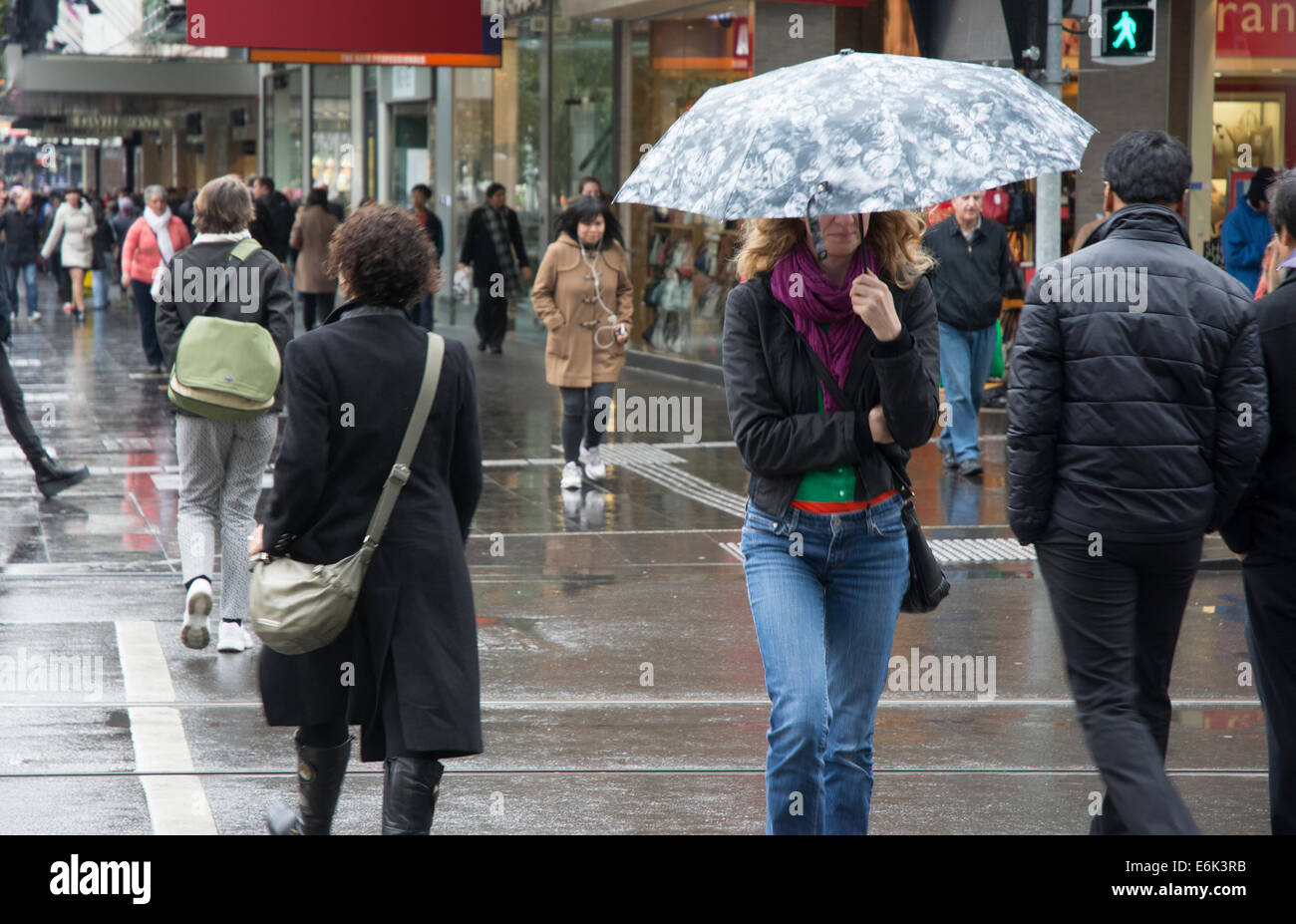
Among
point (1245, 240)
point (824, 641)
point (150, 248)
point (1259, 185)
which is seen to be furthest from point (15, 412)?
point (1245, 240)

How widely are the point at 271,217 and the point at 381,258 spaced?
1656cm

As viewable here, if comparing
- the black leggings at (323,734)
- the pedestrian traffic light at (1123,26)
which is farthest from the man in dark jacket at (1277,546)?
the pedestrian traffic light at (1123,26)

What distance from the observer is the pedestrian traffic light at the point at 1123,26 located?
10250 mm

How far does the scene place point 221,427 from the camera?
6977 millimetres

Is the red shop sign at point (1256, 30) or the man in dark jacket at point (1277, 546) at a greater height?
the red shop sign at point (1256, 30)

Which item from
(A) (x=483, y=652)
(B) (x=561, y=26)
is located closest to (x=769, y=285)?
(A) (x=483, y=652)

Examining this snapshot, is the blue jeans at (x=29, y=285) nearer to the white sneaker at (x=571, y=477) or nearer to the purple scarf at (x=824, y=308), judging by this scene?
the white sneaker at (x=571, y=477)

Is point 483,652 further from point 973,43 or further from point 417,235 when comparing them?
point 973,43

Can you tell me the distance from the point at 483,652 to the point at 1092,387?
358 centimetres

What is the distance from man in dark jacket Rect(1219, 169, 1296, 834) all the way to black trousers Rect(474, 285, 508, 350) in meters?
16.2

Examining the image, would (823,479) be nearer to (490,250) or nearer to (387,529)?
(387,529)

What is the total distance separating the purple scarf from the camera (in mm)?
3998
